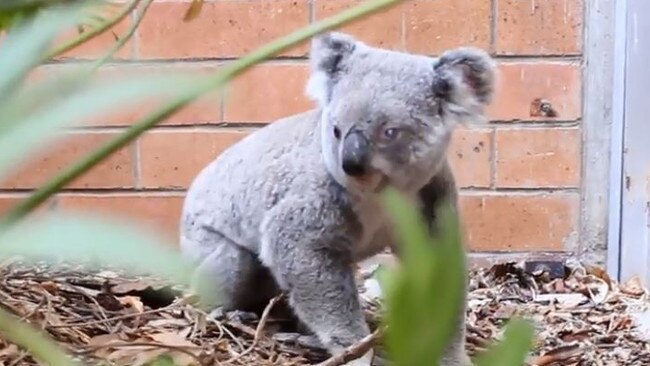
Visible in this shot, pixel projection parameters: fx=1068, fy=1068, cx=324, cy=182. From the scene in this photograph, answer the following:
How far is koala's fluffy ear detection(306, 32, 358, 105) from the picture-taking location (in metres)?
1.61

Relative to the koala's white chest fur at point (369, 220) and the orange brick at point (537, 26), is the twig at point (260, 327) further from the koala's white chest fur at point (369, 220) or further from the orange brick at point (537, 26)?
the orange brick at point (537, 26)

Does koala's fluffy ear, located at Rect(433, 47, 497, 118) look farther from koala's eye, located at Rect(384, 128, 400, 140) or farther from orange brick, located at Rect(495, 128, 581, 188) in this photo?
Result: orange brick, located at Rect(495, 128, 581, 188)

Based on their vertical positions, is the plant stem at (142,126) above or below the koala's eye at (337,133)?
above

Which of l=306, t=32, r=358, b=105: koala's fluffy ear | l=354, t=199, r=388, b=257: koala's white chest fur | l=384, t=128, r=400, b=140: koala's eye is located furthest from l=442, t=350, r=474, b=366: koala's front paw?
l=306, t=32, r=358, b=105: koala's fluffy ear

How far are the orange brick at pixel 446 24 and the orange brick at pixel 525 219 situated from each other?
13.5 inches

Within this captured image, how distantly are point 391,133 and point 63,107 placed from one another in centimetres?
114

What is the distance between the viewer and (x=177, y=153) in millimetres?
2410

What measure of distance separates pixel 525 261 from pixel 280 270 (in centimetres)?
90

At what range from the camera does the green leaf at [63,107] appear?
34 centimetres

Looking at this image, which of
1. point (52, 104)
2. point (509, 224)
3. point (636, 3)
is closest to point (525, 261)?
point (509, 224)

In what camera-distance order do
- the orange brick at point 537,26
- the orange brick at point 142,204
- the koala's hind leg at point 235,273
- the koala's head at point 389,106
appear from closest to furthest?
the koala's head at point 389,106, the koala's hind leg at point 235,273, the orange brick at point 537,26, the orange brick at point 142,204

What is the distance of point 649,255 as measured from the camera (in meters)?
2.36

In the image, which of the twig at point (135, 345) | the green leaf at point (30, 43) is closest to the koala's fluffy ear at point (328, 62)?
the twig at point (135, 345)

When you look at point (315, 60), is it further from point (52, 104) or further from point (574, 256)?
point (52, 104)
